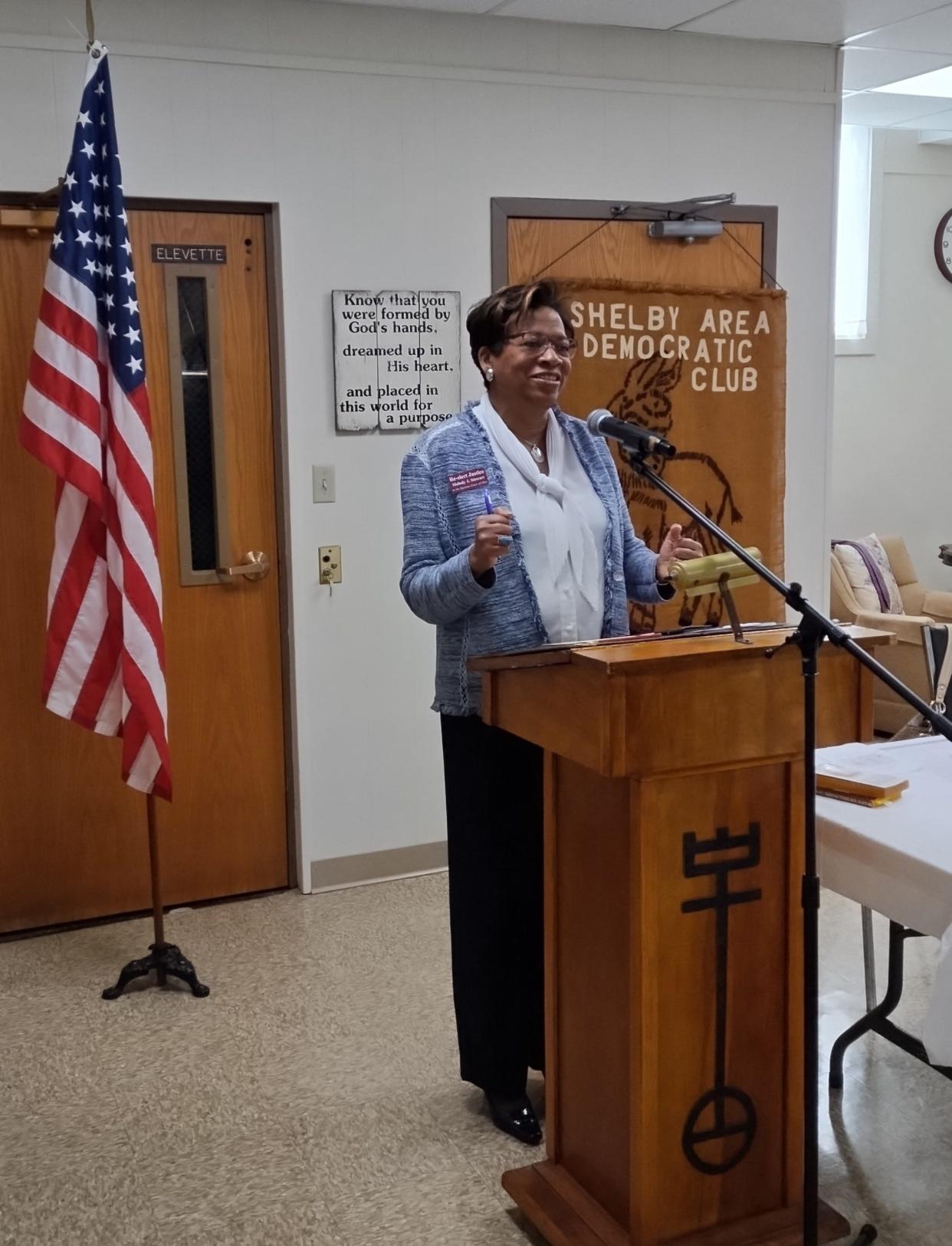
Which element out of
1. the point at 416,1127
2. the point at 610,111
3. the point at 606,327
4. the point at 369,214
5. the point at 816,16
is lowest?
the point at 416,1127

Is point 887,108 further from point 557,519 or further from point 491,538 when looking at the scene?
point 491,538

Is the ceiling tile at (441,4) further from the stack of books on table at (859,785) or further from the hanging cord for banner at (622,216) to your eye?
the stack of books on table at (859,785)

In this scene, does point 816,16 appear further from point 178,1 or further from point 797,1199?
point 797,1199

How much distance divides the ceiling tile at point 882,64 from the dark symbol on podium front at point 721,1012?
10.4ft

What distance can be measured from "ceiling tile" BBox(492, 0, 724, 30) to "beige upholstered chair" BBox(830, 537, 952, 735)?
235cm

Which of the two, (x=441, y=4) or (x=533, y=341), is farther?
(x=441, y=4)

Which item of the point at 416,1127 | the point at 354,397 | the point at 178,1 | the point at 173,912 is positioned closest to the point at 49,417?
the point at 354,397

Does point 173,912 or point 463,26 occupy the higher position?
point 463,26

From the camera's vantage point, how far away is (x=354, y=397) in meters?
3.59

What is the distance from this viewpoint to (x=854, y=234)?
5.88 m

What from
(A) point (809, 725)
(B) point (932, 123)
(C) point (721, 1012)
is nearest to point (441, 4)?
(A) point (809, 725)

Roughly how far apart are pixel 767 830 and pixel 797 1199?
0.62 m

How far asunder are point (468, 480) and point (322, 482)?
1443mm

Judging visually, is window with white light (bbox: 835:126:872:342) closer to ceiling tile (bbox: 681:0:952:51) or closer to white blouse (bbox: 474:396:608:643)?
ceiling tile (bbox: 681:0:952:51)
